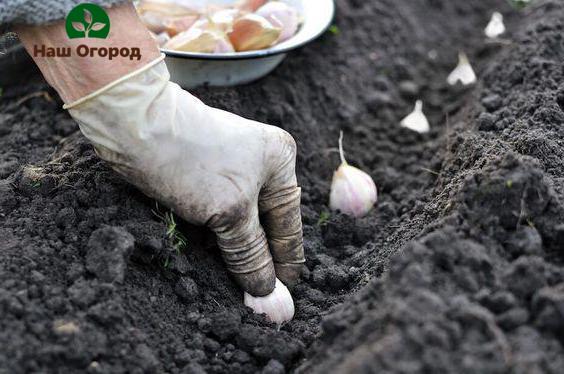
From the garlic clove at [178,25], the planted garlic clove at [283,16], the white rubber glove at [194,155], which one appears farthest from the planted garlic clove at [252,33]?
the white rubber glove at [194,155]

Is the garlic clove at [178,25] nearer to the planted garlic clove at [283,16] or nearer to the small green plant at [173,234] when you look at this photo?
the planted garlic clove at [283,16]

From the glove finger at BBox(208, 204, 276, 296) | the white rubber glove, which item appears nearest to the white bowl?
the white rubber glove

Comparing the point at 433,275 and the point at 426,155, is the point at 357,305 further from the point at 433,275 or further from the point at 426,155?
the point at 426,155

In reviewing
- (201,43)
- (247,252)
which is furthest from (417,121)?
(247,252)

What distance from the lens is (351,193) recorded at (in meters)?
2.54

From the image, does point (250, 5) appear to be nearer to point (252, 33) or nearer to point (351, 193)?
point (252, 33)

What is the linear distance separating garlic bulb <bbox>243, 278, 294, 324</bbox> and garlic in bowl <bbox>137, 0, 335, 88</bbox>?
2.80 feet

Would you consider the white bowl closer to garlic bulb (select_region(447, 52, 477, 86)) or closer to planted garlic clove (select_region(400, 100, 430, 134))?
planted garlic clove (select_region(400, 100, 430, 134))

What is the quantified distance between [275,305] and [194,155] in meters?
0.52

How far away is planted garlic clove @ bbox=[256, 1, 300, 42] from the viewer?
2736 millimetres

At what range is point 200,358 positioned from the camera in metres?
1.84

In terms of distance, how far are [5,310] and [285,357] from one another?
28.4 inches

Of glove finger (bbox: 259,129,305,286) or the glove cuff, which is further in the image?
glove finger (bbox: 259,129,305,286)

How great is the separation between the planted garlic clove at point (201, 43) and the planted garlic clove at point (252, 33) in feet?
0.20
